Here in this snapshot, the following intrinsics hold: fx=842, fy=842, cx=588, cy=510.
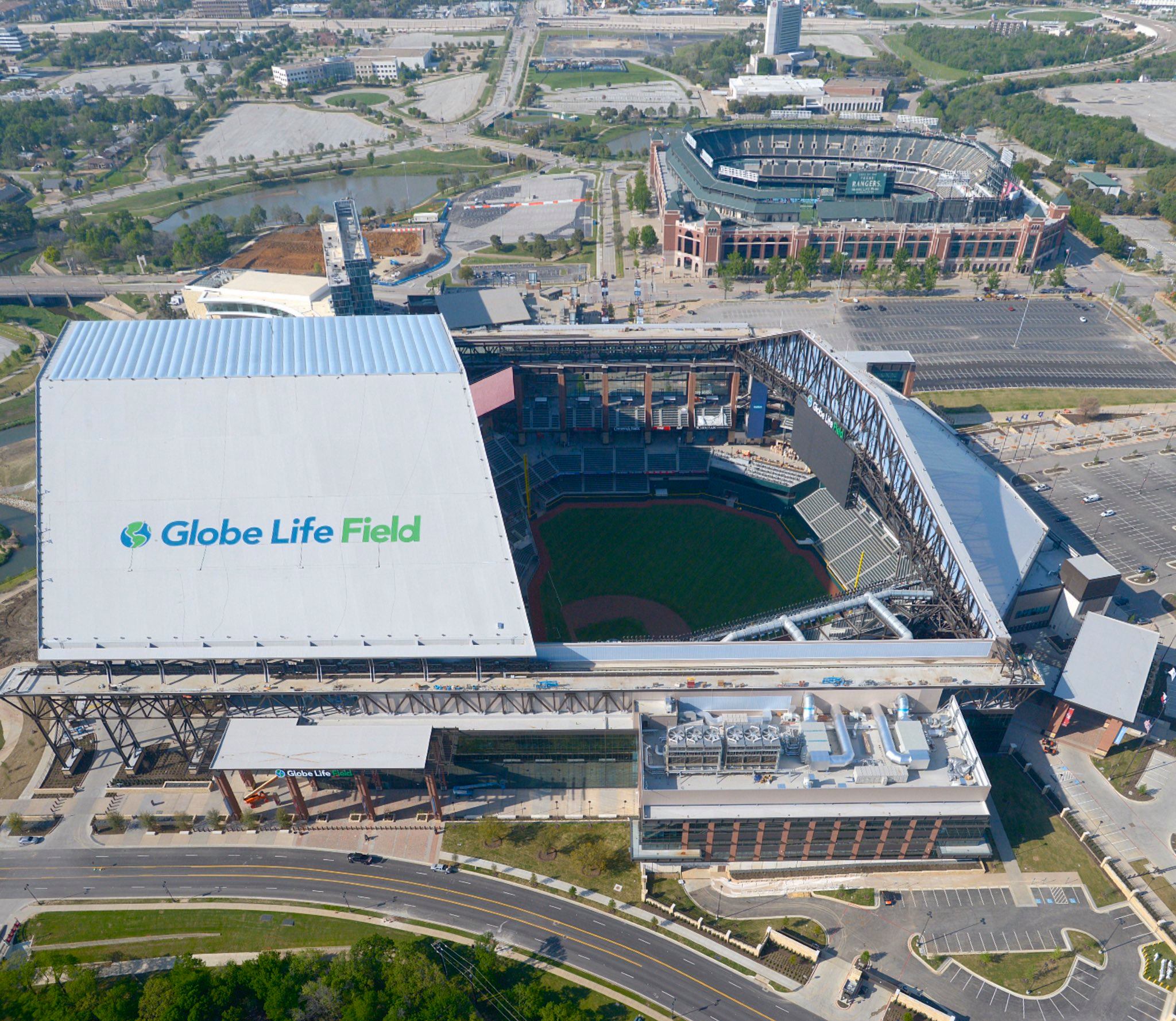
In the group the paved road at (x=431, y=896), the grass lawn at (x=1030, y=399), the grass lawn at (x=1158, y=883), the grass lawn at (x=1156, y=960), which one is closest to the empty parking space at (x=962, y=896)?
the grass lawn at (x=1156, y=960)

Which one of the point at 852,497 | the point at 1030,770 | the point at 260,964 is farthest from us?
the point at 852,497

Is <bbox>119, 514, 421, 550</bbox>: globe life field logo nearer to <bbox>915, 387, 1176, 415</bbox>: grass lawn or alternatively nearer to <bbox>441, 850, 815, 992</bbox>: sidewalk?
<bbox>441, 850, 815, 992</bbox>: sidewalk

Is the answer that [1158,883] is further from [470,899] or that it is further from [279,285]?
[279,285]

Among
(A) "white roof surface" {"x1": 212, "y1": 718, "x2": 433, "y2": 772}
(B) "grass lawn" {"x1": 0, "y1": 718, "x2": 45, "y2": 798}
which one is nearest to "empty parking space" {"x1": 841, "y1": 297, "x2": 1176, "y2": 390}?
(A) "white roof surface" {"x1": 212, "y1": 718, "x2": 433, "y2": 772}

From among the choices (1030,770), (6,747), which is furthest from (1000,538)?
(6,747)

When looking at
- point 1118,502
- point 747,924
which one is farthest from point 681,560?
point 1118,502

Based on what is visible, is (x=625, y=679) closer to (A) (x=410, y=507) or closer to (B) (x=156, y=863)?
(A) (x=410, y=507)

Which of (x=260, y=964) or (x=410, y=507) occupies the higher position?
(x=410, y=507)
